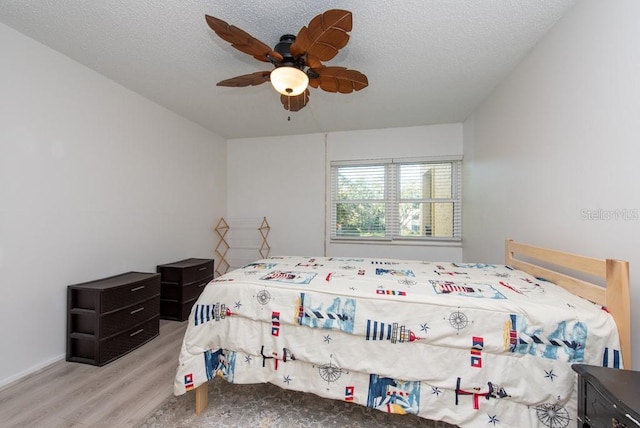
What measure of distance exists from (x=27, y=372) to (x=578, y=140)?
3.90 m

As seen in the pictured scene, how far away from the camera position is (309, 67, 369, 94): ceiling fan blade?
1752 mm

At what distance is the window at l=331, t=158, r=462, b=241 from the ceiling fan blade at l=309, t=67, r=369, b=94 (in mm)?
1943

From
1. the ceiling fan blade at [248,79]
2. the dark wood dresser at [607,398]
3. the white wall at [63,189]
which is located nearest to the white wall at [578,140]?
the dark wood dresser at [607,398]

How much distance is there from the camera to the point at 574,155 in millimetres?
1549

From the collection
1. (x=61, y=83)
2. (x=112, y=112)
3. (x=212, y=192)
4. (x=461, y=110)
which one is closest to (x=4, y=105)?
(x=61, y=83)

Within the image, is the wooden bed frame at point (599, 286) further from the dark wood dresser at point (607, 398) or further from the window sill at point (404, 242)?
the window sill at point (404, 242)

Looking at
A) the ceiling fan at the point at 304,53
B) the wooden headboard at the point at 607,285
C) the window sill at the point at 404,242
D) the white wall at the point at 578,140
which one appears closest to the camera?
the wooden headboard at the point at 607,285

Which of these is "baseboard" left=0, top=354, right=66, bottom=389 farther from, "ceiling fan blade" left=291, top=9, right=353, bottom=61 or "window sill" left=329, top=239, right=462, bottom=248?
"window sill" left=329, top=239, right=462, bottom=248

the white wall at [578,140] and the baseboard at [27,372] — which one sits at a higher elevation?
the white wall at [578,140]

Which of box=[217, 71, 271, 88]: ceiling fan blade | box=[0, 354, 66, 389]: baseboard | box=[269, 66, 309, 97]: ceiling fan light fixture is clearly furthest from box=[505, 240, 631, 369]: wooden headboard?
box=[0, 354, 66, 389]: baseboard

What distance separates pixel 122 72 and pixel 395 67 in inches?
94.1

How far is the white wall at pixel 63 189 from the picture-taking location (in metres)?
1.78

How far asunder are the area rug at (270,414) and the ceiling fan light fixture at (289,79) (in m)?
1.98

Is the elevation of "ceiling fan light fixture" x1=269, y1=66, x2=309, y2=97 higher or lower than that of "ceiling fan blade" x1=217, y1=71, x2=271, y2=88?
lower
